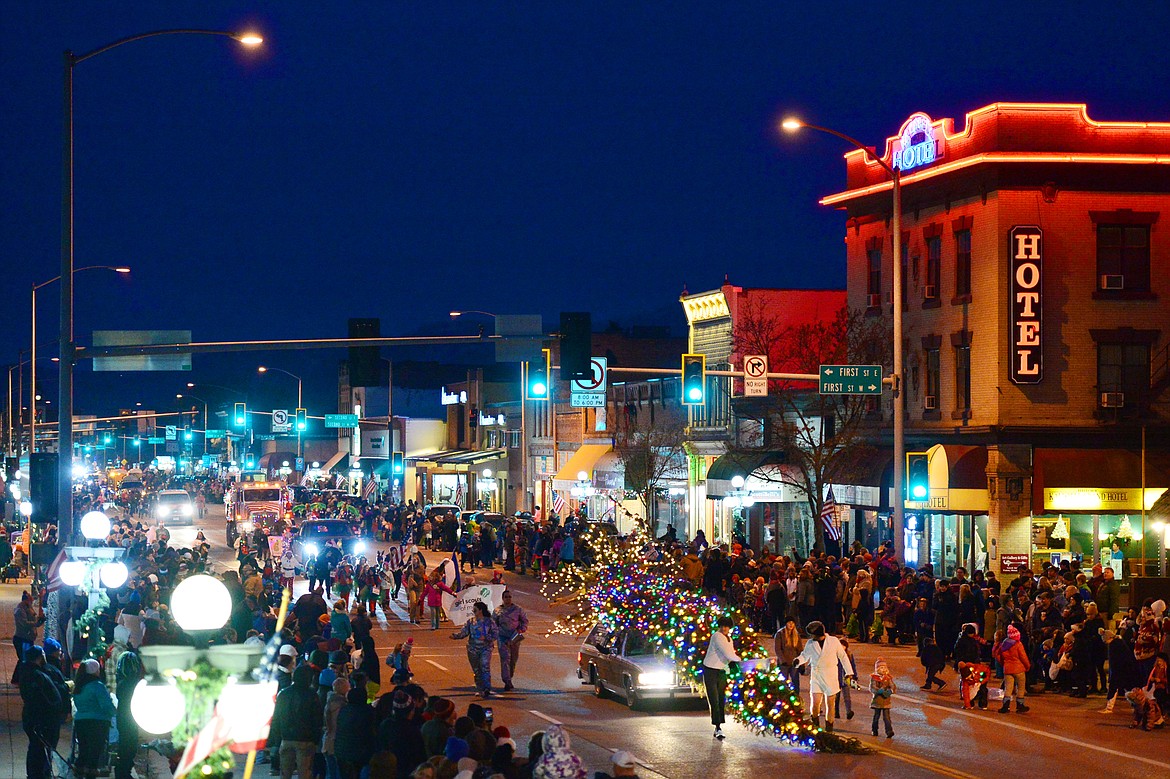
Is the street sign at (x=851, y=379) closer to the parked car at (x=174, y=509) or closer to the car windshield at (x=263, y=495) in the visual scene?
the car windshield at (x=263, y=495)

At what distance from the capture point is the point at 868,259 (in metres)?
41.8

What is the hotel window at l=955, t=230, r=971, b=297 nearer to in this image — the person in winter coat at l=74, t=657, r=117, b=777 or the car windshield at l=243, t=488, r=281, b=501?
the person in winter coat at l=74, t=657, r=117, b=777

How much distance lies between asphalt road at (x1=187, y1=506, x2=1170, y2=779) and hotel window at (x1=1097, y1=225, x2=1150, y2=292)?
14.2 meters

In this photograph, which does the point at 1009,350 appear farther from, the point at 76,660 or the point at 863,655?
the point at 76,660

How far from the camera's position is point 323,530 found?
149ft

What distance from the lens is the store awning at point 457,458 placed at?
76562mm

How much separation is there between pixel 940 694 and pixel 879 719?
11.9 feet

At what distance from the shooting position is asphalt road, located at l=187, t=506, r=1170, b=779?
54.6 feet

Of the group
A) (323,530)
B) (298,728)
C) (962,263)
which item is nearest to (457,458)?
(323,530)

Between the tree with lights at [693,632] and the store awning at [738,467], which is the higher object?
the store awning at [738,467]

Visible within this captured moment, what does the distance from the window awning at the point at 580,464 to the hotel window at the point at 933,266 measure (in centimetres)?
2340

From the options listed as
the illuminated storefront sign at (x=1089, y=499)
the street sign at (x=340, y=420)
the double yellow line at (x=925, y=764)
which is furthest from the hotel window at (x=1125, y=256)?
the street sign at (x=340, y=420)

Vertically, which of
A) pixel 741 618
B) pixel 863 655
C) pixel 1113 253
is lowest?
pixel 863 655

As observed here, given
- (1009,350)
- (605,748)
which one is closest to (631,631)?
(605,748)
